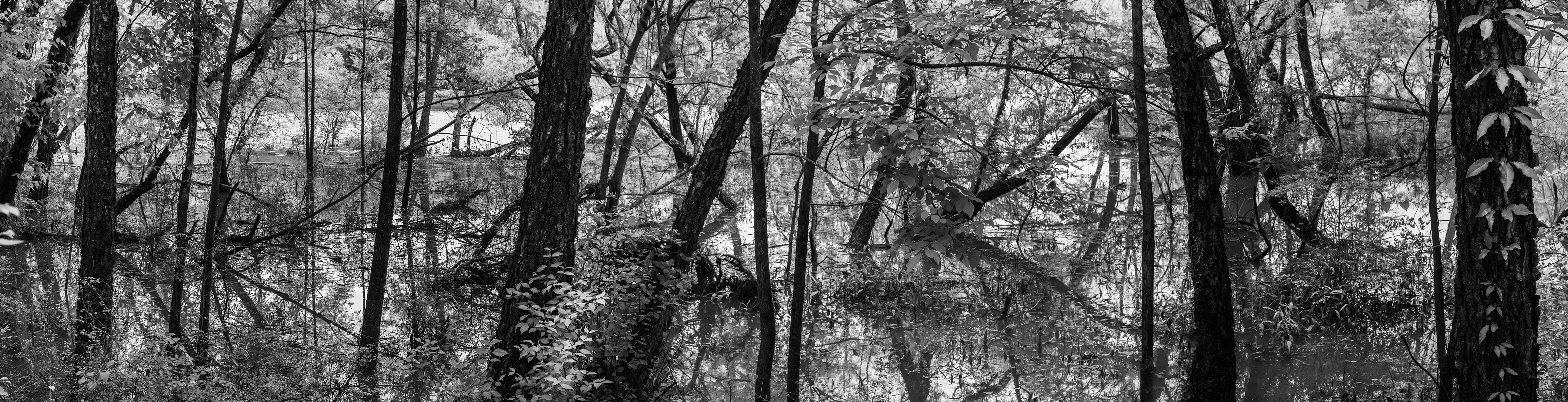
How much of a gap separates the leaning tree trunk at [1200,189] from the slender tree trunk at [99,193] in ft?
24.8

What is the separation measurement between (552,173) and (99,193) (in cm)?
425

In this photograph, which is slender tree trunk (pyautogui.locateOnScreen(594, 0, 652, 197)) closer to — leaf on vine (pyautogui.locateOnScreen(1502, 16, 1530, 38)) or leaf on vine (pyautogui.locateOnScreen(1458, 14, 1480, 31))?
leaf on vine (pyautogui.locateOnScreen(1458, 14, 1480, 31))

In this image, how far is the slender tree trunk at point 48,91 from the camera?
1101cm

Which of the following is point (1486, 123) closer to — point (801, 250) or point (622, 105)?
point (801, 250)

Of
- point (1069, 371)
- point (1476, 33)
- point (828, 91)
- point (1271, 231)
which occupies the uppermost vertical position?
point (828, 91)

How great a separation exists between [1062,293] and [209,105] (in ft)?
30.6

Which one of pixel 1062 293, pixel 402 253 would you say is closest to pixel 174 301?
pixel 402 253

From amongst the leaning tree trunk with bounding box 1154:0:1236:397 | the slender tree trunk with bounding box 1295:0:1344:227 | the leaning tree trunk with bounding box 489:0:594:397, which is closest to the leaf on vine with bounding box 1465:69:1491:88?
the leaning tree trunk with bounding box 1154:0:1236:397

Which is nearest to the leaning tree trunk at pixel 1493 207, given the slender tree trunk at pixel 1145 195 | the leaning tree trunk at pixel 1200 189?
the leaning tree trunk at pixel 1200 189

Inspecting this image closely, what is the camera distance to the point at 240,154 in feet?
68.2


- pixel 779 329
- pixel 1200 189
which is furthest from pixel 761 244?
pixel 779 329

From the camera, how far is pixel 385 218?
8.01m

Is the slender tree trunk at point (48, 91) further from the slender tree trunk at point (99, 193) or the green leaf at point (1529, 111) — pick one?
the green leaf at point (1529, 111)

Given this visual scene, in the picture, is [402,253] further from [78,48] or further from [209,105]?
[78,48]
